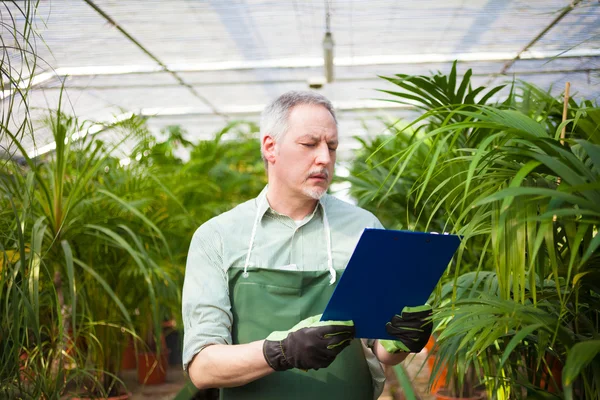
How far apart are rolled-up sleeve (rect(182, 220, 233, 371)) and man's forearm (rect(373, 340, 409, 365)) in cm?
41

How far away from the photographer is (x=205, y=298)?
6.03 feet

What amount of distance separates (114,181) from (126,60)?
172 inches

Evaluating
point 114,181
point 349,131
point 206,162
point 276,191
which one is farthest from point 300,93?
point 349,131

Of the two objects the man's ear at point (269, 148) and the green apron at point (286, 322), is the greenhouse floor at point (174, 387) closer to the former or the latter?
the green apron at point (286, 322)

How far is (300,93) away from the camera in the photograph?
200cm

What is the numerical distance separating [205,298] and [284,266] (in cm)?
25

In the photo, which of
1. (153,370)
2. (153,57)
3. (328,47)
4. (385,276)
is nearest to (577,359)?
(385,276)

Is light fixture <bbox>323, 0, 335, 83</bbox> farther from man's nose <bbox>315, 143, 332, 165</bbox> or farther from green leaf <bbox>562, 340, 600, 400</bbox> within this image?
green leaf <bbox>562, 340, 600, 400</bbox>

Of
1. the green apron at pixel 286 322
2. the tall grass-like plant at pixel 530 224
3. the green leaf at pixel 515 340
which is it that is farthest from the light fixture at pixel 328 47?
the green leaf at pixel 515 340

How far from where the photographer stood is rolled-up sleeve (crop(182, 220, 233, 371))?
5.82ft

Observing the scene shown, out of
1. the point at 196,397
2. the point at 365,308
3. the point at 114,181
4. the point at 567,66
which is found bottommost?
the point at 196,397

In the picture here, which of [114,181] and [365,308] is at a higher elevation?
[114,181]

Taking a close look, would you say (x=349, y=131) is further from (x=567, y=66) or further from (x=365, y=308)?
(x=365, y=308)

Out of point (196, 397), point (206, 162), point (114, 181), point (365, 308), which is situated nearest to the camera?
point (365, 308)
